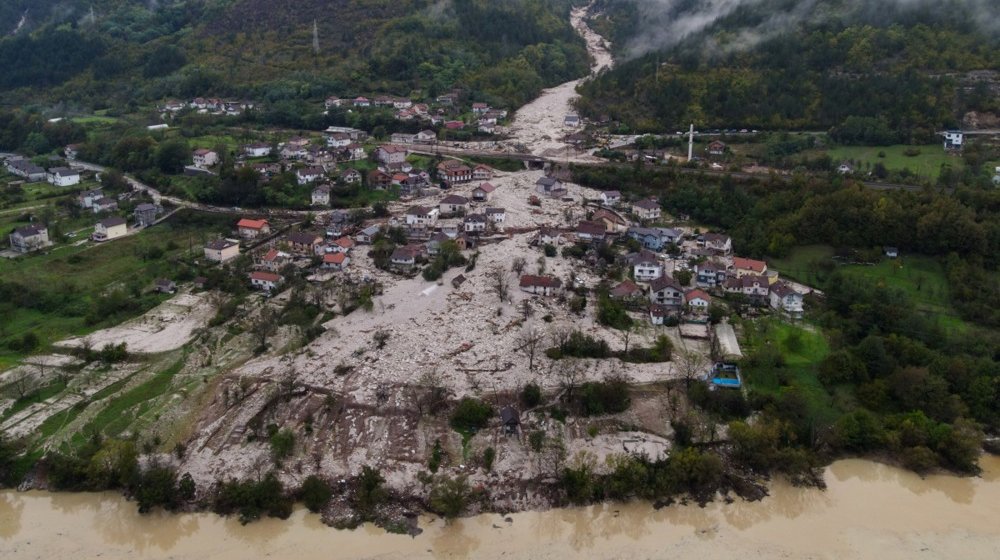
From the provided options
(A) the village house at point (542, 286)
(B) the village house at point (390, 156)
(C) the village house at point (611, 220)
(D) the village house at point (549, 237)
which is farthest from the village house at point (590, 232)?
(B) the village house at point (390, 156)

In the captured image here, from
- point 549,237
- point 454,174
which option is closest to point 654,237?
point 549,237

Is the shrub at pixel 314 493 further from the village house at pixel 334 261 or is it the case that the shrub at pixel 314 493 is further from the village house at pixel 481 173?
the village house at pixel 481 173

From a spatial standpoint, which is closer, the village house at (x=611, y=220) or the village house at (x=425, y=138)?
the village house at (x=611, y=220)

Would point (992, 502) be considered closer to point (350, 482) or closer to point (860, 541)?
point (860, 541)

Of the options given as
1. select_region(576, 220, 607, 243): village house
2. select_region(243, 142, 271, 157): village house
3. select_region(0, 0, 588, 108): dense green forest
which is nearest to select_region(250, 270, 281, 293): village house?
select_region(576, 220, 607, 243): village house

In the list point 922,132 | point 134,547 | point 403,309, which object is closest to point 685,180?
point 922,132

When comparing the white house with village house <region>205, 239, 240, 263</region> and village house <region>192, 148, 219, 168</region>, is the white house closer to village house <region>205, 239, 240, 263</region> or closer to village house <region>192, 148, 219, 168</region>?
village house <region>205, 239, 240, 263</region>

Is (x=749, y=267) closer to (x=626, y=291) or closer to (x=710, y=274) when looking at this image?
(x=710, y=274)
